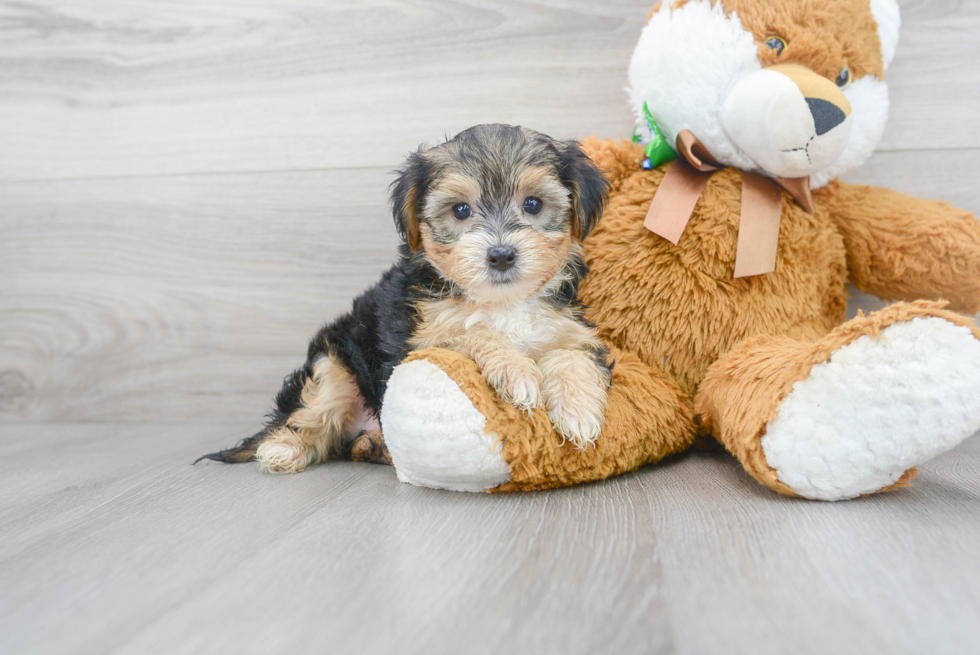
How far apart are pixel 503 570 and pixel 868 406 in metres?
0.78

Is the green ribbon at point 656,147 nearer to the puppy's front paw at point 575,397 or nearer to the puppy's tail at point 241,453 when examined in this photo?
the puppy's front paw at point 575,397

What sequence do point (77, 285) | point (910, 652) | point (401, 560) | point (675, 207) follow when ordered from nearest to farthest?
1. point (910, 652)
2. point (401, 560)
3. point (675, 207)
4. point (77, 285)

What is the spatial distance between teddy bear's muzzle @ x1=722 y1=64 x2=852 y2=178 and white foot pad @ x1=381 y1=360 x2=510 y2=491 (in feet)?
3.30

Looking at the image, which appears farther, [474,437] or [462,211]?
[462,211]

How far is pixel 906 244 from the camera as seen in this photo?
1.86 metres

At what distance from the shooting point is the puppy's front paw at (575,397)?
1507 millimetres

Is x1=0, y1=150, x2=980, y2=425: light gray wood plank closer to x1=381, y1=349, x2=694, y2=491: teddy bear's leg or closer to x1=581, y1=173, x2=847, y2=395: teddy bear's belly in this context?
x1=581, y1=173, x2=847, y2=395: teddy bear's belly

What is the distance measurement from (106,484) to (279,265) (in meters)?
0.99

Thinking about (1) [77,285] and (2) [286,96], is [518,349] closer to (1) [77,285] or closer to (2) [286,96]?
(2) [286,96]

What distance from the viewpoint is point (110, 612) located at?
105 centimetres

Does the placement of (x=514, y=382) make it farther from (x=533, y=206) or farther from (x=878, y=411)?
(x=878, y=411)

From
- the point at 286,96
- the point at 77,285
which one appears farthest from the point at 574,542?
the point at 77,285

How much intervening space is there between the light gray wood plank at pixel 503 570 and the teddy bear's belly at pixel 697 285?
366mm

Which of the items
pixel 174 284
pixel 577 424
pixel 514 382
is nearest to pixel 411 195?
pixel 514 382
